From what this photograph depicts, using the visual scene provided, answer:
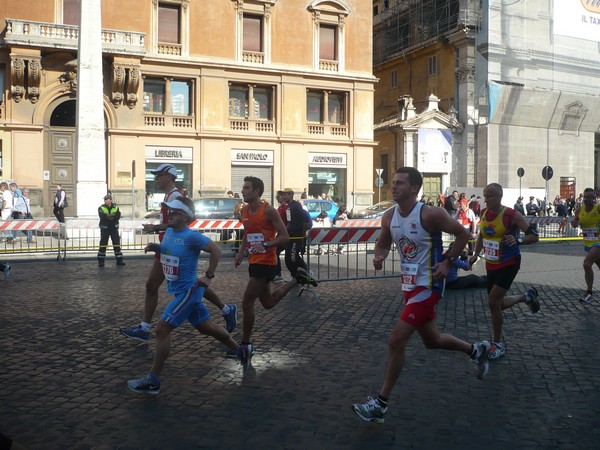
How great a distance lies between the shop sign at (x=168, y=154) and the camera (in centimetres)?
3419

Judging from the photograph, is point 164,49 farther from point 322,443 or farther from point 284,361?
point 322,443

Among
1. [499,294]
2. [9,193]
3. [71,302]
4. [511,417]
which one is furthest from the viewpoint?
[9,193]

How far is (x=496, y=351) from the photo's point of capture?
7.45m

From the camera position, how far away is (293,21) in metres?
37.3

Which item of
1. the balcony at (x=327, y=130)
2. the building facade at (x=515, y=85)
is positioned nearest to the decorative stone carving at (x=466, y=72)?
the building facade at (x=515, y=85)

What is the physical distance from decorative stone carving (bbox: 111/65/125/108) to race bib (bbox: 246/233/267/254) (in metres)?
→ 26.6

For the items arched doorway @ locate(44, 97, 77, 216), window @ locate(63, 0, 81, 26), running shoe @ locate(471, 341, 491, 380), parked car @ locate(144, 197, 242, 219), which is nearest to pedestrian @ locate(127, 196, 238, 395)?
running shoe @ locate(471, 341, 491, 380)

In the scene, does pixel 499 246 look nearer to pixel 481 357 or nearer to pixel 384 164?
pixel 481 357

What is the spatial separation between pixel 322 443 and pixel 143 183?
30.4 meters

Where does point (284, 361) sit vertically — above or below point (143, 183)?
below

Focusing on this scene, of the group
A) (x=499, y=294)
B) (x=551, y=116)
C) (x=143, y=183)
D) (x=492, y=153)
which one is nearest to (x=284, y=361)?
(x=499, y=294)

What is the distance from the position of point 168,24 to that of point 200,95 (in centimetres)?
372

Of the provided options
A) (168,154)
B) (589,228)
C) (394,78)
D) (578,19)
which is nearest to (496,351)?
(589,228)

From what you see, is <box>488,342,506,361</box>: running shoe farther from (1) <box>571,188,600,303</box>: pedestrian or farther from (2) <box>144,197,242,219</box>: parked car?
(2) <box>144,197,242,219</box>: parked car
